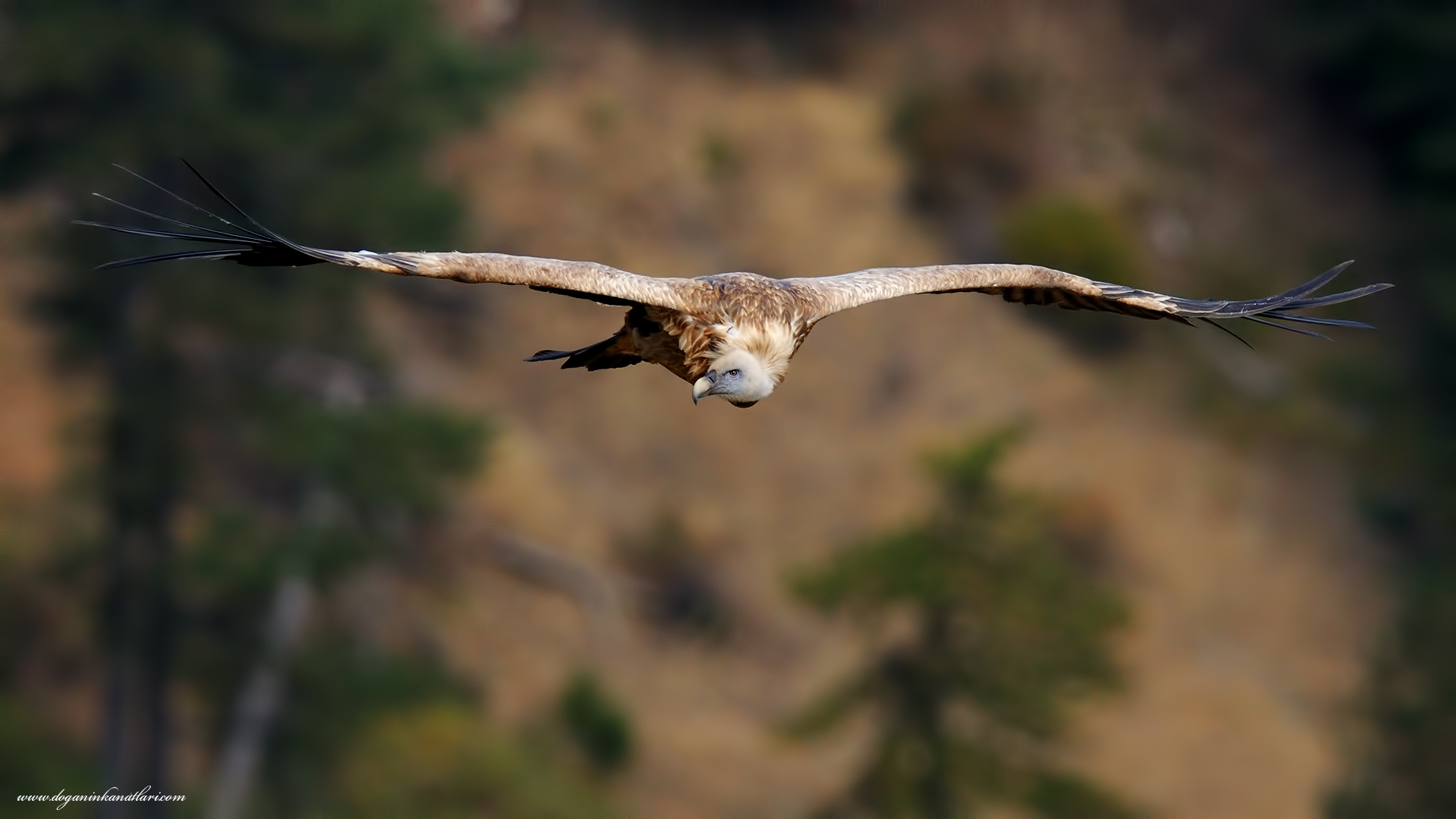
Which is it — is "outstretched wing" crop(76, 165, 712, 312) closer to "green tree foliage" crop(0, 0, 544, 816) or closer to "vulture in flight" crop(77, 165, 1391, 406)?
"vulture in flight" crop(77, 165, 1391, 406)

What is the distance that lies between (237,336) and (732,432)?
35.6ft

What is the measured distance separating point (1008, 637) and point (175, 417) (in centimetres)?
1191

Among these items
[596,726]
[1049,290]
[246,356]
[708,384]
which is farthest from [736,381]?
[596,726]

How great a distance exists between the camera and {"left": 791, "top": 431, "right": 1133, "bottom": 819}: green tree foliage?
754 inches

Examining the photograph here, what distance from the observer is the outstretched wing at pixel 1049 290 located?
8.67 meters

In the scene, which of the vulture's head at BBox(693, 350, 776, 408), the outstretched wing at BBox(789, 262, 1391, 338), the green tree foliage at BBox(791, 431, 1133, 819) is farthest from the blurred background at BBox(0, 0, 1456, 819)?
the vulture's head at BBox(693, 350, 776, 408)

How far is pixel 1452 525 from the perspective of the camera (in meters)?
27.7

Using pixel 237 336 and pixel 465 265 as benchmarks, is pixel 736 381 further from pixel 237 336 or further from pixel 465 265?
pixel 237 336

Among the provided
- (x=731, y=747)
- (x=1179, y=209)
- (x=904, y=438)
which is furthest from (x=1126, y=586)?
(x=1179, y=209)

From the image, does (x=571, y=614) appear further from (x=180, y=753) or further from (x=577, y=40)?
(x=577, y=40)

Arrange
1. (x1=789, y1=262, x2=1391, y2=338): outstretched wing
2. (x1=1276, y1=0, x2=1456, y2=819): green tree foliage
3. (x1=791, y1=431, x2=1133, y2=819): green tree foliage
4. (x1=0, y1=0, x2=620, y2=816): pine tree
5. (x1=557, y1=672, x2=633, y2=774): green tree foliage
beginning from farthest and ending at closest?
(x1=1276, y1=0, x2=1456, y2=819): green tree foliage
(x1=557, y1=672, x2=633, y2=774): green tree foliage
(x1=0, y1=0, x2=620, y2=816): pine tree
(x1=791, y1=431, x2=1133, y2=819): green tree foliage
(x1=789, y1=262, x2=1391, y2=338): outstretched wing

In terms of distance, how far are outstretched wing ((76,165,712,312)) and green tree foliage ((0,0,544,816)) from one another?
588 inches

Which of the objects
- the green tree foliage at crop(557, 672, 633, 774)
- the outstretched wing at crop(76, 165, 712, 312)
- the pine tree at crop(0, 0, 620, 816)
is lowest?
the outstretched wing at crop(76, 165, 712, 312)

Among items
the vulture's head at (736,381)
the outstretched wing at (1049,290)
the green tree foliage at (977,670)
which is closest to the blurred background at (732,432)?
the green tree foliage at (977,670)
